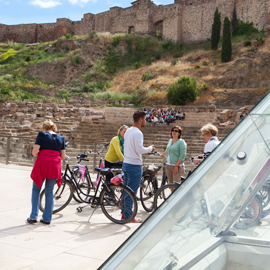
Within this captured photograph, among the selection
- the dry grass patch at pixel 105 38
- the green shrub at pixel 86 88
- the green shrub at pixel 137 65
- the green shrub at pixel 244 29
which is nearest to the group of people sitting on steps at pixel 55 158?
the green shrub at pixel 86 88

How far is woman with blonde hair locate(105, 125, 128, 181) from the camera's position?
5.43 m

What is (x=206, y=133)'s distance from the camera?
4.95 meters

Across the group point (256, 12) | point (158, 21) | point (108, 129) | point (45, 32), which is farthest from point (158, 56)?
point (45, 32)

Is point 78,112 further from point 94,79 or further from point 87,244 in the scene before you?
point 87,244

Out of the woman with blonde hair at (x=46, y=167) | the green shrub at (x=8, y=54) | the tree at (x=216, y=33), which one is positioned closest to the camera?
the woman with blonde hair at (x=46, y=167)

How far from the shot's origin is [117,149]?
5445mm

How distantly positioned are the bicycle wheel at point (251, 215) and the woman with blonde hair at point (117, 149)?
399 cm

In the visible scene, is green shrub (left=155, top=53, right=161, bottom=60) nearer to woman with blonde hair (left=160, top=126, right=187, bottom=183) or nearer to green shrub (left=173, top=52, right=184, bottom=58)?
green shrub (left=173, top=52, right=184, bottom=58)

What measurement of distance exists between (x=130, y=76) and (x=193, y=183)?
135 ft

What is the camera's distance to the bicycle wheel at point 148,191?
5.50 m

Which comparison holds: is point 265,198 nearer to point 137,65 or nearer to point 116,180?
point 116,180

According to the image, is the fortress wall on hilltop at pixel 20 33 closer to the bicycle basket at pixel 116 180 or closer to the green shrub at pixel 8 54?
the green shrub at pixel 8 54

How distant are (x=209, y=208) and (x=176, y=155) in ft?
14.0

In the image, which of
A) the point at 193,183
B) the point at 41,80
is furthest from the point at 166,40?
the point at 193,183
